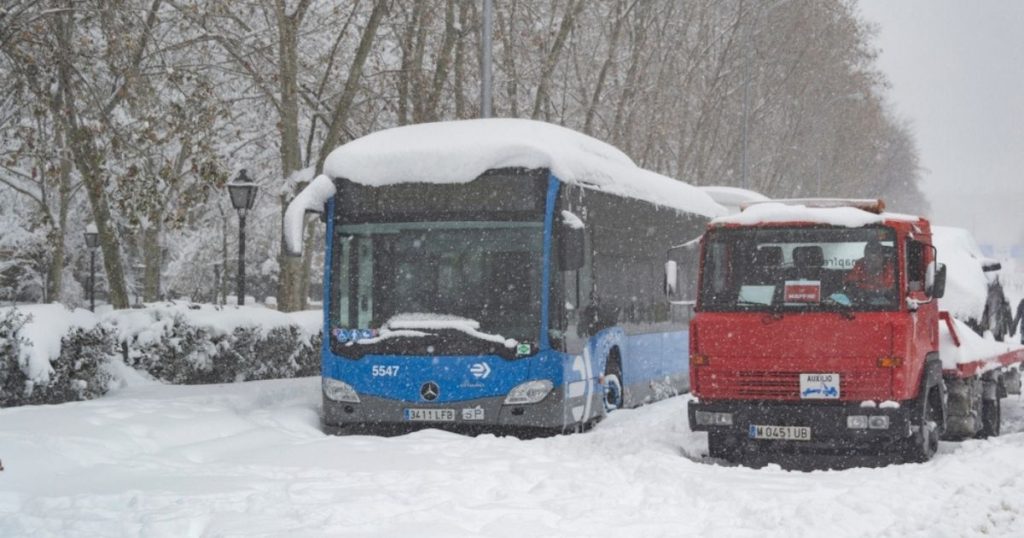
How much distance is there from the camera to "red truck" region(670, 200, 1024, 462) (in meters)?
12.4

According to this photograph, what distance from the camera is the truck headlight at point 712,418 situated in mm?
12797

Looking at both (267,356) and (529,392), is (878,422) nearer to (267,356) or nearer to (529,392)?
(529,392)

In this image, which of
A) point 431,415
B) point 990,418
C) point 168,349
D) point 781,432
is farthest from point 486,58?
point 781,432

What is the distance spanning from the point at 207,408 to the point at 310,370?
7.24 m

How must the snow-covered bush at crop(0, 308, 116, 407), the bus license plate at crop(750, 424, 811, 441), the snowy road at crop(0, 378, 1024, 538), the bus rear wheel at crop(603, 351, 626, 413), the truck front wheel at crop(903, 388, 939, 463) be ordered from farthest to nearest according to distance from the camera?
1. the bus rear wheel at crop(603, 351, 626, 413)
2. the snow-covered bush at crop(0, 308, 116, 407)
3. the truck front wheel at crop(903, 388, 939, 463)
4. the bus license plate at crop(750, 424, 811, 441)
5. the snowy road at crop(0, 378, 1024, 538)

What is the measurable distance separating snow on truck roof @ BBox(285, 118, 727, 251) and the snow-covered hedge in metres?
3.66

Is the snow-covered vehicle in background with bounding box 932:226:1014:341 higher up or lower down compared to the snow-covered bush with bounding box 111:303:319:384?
higher up

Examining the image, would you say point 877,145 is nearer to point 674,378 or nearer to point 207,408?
point 674,378

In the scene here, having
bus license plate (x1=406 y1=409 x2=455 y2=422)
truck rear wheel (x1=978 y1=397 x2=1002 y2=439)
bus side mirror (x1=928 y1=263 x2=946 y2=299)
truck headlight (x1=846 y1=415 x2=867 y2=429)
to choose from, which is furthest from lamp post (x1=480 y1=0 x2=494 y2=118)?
truck headlight (x1=846 y1=415 x2=867 y2=429)

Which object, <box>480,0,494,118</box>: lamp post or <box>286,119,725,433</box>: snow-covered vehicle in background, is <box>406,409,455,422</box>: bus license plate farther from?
<box>480,0,494,118</box>: lamp post

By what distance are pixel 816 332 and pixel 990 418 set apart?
4302 mm

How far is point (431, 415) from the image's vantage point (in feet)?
45.5

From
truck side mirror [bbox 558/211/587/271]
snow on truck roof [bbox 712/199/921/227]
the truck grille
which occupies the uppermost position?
snow on truck roof [bbox 712/199/921/227]

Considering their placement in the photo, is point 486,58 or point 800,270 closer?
point 800,270
